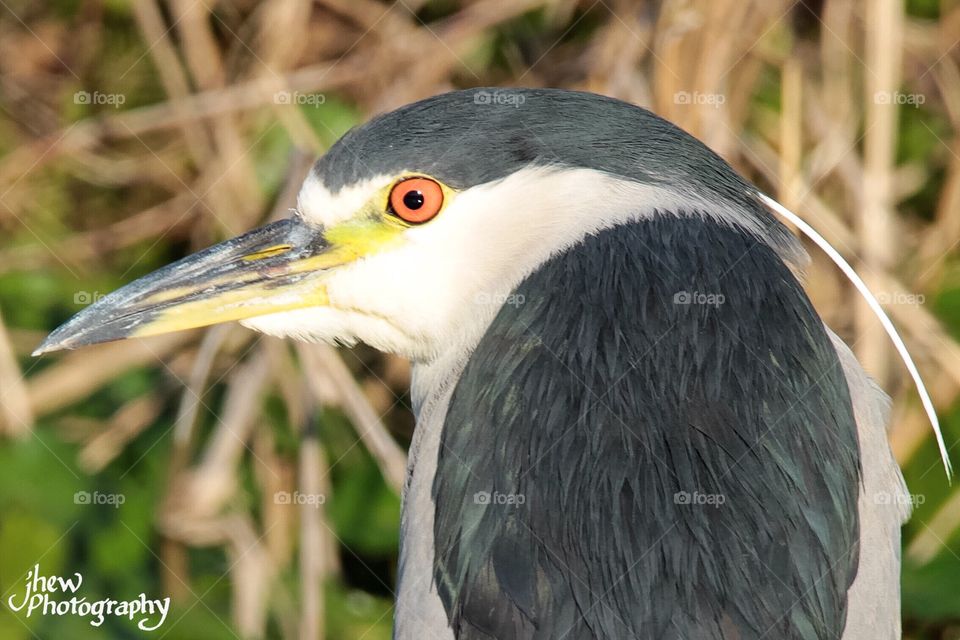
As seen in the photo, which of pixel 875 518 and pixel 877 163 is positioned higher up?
pixel 877 163

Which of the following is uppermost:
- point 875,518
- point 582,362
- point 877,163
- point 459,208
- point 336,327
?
point 877,163

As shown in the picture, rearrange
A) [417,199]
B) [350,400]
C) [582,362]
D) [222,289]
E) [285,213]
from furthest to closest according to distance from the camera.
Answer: [285,213] < [350,400] < [222,289] < [417,199] < [582,362]

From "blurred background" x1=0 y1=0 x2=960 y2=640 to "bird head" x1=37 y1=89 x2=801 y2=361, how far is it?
993 millimetres

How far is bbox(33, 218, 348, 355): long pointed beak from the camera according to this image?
1968 millimetres

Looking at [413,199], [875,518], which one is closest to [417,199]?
[413,199]

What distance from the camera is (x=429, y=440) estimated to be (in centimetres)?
185

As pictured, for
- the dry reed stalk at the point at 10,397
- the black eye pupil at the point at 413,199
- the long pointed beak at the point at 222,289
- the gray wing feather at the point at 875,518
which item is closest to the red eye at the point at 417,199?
the black eye pupil at the point at 413,199

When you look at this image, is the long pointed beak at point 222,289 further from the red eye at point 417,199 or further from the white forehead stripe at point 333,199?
the red eye at point 417,199

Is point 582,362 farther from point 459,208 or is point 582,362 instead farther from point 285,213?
point 285,213

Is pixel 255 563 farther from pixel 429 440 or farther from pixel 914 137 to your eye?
pixel 914 137

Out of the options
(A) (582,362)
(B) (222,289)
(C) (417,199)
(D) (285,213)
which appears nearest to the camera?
(A) (582,362)

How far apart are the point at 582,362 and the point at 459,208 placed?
0.38 metres

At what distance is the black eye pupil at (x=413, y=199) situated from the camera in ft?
6.12

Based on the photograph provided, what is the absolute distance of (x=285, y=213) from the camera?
315cm
